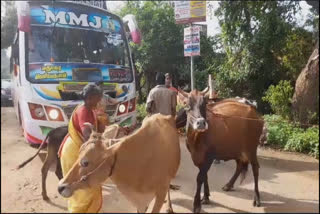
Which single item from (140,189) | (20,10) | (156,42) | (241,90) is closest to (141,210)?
(140,189)

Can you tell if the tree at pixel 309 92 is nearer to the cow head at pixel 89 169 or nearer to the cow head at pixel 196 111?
the cow head at pixel 196 111

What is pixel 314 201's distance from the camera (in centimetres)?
384

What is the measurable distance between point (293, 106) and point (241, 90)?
104 inches

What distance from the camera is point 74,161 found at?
3271 millimetres

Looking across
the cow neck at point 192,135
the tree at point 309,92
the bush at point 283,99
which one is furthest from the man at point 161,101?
the bush at point 283,99

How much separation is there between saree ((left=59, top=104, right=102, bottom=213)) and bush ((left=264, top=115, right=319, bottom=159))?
13.5 feet

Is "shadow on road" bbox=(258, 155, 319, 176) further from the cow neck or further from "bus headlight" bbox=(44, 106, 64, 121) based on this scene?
"bus headlight" bbox=(44, 106, 64, 121)

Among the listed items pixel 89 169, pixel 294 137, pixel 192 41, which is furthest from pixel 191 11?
pixel 89 169

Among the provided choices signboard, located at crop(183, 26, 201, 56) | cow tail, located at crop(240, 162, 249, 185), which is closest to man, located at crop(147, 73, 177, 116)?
cow tail, located at crop(240, 162, 249, 185)

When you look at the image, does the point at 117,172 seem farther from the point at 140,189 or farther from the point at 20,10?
the point at 20,10

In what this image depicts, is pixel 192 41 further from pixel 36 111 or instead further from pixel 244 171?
pixel 36 111

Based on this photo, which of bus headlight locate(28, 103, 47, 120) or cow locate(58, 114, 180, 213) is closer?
cow locate(58, 114, 180, 213)

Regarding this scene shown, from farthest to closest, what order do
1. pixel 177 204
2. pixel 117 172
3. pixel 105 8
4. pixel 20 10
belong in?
pixel 105 8 → pixel 20 10 → pixel 177 204 → pixel 117 172

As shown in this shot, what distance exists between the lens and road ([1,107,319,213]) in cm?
402
